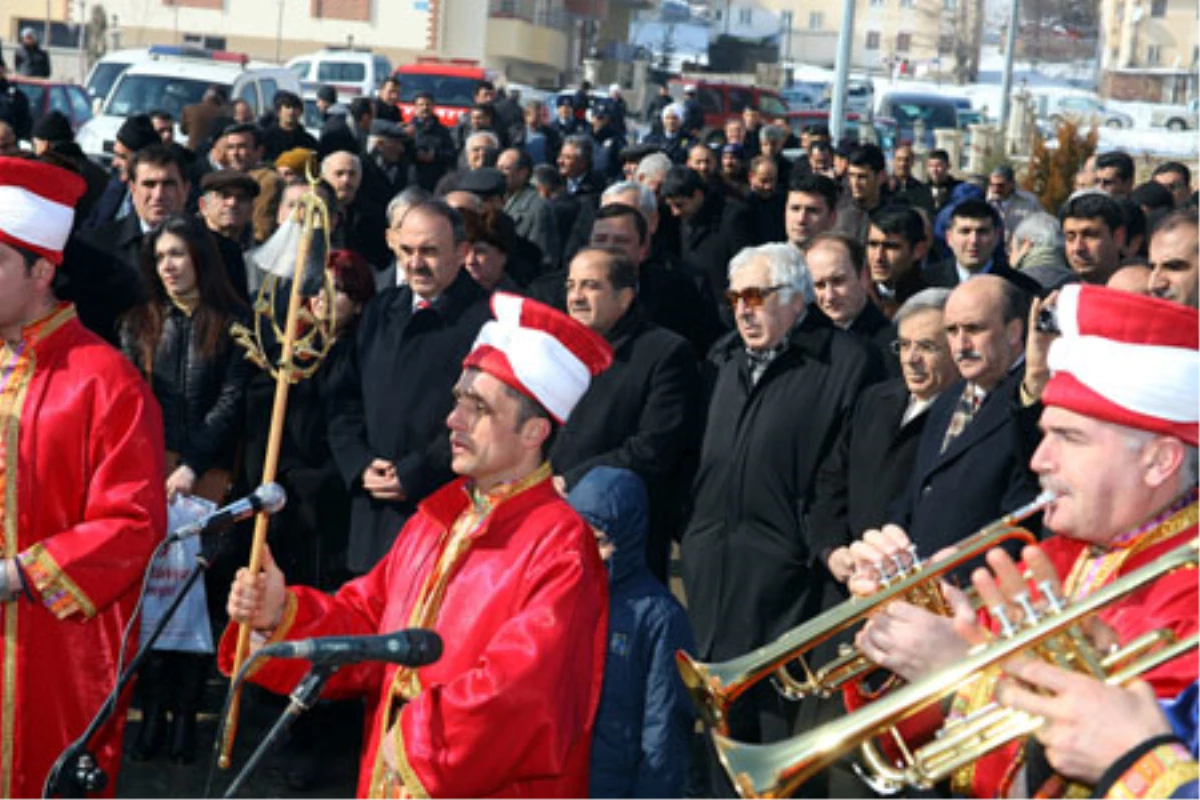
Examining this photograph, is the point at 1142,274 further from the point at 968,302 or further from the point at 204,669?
the point at 204,669

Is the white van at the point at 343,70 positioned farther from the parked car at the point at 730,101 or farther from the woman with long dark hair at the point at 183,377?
the woman with long dark hair at the point at 183,377

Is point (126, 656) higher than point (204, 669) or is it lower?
higher

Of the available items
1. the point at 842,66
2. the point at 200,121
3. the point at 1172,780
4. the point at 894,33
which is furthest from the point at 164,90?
the point at 894,33

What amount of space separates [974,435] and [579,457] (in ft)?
6.19

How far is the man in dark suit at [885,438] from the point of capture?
7164 mm

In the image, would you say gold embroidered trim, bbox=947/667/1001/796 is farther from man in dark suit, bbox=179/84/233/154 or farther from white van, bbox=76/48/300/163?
white van, bbox=76/48/300/163

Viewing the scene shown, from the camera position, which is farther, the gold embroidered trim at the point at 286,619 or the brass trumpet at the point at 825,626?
the gold embroidered trim at the point at 286,619

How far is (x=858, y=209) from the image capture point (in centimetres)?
1423

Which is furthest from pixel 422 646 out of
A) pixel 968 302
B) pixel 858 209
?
pixel 858 209

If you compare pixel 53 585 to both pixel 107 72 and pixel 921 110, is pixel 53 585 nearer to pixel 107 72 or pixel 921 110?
pixel 107 72

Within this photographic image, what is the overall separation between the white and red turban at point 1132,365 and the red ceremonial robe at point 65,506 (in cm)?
258

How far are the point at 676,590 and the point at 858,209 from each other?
404 centimetres

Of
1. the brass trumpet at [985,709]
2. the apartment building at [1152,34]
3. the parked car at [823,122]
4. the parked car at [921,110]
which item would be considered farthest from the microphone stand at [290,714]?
the apartment building at [1152,34]

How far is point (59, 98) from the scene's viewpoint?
2561 centimetres
